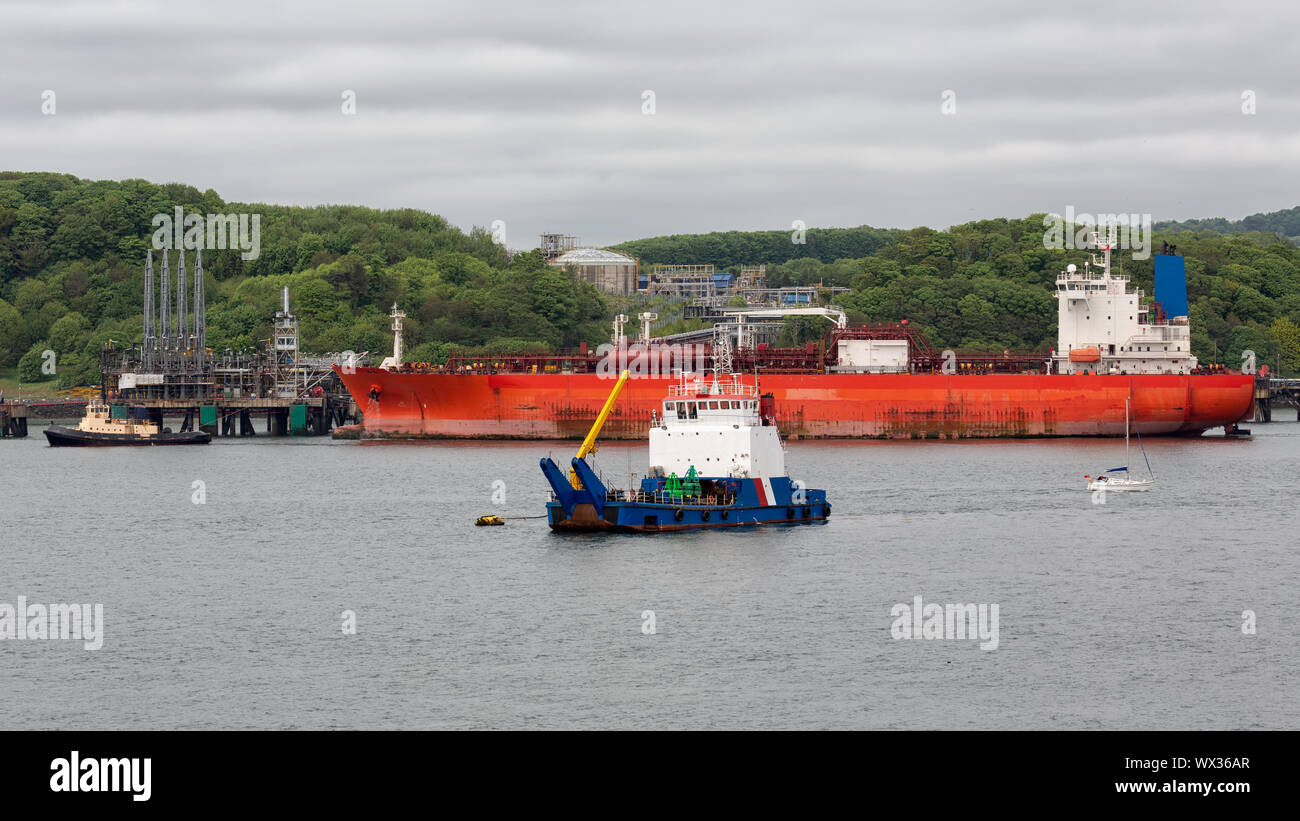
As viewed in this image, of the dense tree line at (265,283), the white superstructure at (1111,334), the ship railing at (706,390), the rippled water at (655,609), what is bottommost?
the rippled water at (655,609)

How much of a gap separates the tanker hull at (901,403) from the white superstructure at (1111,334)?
2682 mm

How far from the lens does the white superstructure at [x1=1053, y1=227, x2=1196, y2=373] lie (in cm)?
9631

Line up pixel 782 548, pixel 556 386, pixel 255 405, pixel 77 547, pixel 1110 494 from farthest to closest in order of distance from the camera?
pixel 255 405 < pixel 556 386 < pixel 1110 494 < pixel 77 547 < pixel 782 548

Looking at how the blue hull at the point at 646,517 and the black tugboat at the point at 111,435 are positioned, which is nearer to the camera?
the blue hull at the point at 646,517

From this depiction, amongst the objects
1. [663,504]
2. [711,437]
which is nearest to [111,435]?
[663,504]

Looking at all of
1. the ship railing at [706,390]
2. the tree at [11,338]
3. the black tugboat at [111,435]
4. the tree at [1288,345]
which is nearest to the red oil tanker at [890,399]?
the black tugboat at [111,435]

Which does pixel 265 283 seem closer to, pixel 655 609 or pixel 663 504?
pixel 663 504

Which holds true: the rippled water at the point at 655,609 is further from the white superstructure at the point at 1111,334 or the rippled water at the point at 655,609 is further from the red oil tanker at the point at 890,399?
the white superstructure at the point at 1111,334

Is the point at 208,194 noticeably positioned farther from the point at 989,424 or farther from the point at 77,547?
the point at 77,547

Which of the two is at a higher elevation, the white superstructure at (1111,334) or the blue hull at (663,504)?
the white superstructure at (1111,334)

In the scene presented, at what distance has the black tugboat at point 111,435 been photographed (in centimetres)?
10131
